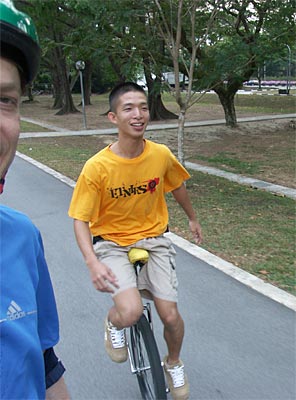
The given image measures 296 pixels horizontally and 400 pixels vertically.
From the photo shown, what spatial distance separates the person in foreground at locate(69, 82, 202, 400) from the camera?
2.71 meters

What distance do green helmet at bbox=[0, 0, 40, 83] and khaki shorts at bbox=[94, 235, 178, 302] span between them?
174 cm

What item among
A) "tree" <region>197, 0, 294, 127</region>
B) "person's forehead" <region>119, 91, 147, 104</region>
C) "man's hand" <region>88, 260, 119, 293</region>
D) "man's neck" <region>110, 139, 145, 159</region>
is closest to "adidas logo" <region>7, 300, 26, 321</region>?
"man's hand" <region>88, 260, 119, 293</region>

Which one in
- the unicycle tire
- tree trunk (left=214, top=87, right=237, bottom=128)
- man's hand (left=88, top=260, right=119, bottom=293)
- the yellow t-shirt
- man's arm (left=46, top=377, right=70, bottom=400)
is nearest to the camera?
man's arm (left=46, top=377, right=70, bottom=400)

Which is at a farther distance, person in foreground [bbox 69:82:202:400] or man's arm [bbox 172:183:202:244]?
man's arm [bbox 172:183:202:244]

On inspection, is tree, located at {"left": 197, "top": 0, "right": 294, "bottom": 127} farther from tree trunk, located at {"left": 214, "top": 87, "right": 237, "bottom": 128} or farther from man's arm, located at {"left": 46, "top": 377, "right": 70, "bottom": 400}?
man's arm, located at {"left": 46, "top": 377, "right": 70, "bottom": 400}

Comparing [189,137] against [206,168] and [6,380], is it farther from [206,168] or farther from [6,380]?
[6,380]

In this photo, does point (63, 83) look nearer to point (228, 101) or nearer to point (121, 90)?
point (228, 101)

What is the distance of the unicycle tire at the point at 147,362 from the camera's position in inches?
104

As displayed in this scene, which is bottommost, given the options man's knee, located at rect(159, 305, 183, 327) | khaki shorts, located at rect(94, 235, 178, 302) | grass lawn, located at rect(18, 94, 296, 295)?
grass lawn, located at rect(18, 94, 296, 295)

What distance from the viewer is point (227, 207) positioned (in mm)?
7387

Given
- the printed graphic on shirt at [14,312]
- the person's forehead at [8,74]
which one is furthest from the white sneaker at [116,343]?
the person's forehead at [8,74]

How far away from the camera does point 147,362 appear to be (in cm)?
284

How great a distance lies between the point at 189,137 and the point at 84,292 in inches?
547

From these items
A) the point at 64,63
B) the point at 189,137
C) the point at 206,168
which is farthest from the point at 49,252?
the point at 64,63
